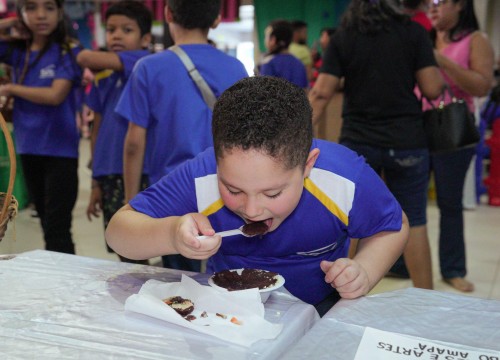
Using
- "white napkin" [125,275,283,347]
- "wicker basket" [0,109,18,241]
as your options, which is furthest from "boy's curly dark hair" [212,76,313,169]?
"wicker basket" [0,109,18,241]

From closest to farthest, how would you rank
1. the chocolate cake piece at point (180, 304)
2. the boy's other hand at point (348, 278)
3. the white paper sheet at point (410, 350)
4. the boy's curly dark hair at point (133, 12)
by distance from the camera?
the white paper sheet at point (410, 350) < the chocolate cake piece at point (180, 304) < the boy's other hand at point (348, 278) < the boy's curly dark hair at point (133, 12)

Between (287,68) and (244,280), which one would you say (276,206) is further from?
(287,68)

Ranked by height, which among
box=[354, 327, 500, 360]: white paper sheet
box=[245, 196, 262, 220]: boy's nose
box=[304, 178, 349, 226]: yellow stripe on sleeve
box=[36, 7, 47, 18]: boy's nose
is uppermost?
box=[36, 7, 47, 18]: boy's nose

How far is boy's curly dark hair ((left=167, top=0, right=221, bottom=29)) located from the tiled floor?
4.19ft

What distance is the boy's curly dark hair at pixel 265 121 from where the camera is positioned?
100cm

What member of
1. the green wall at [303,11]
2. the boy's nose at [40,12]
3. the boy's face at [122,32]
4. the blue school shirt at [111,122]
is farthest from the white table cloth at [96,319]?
the green wall at [303,11]

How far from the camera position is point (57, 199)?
251 centimetres

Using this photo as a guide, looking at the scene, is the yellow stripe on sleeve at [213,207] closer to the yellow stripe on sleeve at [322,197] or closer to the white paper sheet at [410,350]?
the yellow stripe on sleeve at [322,197]

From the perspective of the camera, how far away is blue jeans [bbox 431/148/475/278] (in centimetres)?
262

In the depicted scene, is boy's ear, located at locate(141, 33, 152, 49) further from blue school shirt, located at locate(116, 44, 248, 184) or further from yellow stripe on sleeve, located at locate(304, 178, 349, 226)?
yellow stripe on sleeve, located at locate(304, 178, 349, 226)

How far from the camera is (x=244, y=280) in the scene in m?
1.06

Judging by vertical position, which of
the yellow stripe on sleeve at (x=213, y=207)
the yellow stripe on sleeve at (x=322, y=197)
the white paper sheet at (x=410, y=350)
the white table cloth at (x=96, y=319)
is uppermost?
the yellow stripe on sleeve at (x=322, y=197)

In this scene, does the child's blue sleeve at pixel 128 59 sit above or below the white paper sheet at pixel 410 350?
above

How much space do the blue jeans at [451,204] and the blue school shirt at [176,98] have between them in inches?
47.8
